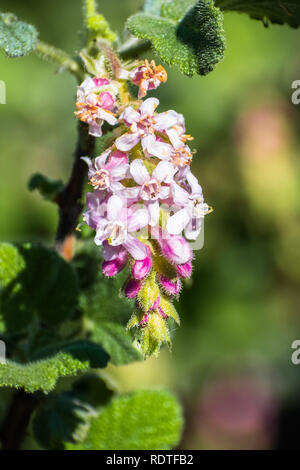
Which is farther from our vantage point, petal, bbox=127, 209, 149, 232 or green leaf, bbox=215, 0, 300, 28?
green leaf, bbox=215, 0, 300, 28

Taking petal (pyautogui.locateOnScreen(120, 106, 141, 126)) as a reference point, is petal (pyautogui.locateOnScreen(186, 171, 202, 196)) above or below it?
below

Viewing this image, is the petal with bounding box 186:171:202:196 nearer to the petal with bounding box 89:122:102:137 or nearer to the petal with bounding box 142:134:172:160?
the petal with bounding box 142:134:172:160

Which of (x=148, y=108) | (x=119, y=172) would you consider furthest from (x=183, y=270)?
(x=148, y=108)

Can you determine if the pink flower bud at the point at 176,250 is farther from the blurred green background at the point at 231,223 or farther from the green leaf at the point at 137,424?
the blurred green background at the point at 231,223

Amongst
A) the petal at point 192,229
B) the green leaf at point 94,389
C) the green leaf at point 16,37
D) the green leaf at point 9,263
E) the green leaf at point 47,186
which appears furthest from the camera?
the green leaf at point 94,389

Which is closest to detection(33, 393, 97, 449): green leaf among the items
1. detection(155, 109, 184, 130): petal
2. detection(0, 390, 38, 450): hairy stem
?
detection(0, 390, 38, 450): hairy stem

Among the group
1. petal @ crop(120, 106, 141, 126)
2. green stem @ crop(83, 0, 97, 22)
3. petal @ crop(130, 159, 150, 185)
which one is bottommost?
petal @ crop(130, 159, 150, 185)

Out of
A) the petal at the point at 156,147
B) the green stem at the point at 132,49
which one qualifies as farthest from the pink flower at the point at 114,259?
Result: the green stem at the point at 132,49
